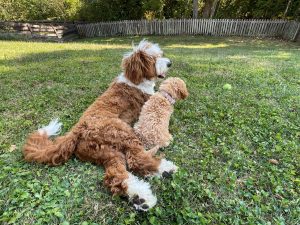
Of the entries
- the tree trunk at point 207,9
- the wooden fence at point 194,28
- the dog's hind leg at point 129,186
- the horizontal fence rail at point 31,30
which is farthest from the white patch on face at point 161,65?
the tree trunk at point 207,9

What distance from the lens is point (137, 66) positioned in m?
3.80

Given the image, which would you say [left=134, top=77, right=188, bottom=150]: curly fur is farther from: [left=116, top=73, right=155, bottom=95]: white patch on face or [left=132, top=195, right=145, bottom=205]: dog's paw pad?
[left=132, top=195, right=145, bottom=205]: dog's paw pad

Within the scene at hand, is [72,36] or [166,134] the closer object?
[166,134]

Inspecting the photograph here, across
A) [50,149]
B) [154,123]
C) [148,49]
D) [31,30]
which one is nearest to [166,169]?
[154,123]

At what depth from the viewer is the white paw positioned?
7.88ft

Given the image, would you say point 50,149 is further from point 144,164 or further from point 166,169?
point 166,169

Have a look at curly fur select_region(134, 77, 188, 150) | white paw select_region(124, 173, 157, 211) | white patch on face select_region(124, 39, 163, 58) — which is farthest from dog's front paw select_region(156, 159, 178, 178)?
white patch on face select_region(124, 39, 163, 58)

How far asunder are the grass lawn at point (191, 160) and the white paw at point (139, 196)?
0.08m

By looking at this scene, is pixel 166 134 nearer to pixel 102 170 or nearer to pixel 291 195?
pixel 102 170

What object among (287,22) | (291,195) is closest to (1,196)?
(291,195)

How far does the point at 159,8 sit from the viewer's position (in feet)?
75.6

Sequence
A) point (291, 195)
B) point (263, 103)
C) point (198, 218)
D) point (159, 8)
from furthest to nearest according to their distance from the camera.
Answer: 1. point (159, 8)
2. point (263, 103)
3. point (291, 195)
4. point (198, 218)

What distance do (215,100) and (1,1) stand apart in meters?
22.2

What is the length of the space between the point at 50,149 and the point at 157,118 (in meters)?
1.42
